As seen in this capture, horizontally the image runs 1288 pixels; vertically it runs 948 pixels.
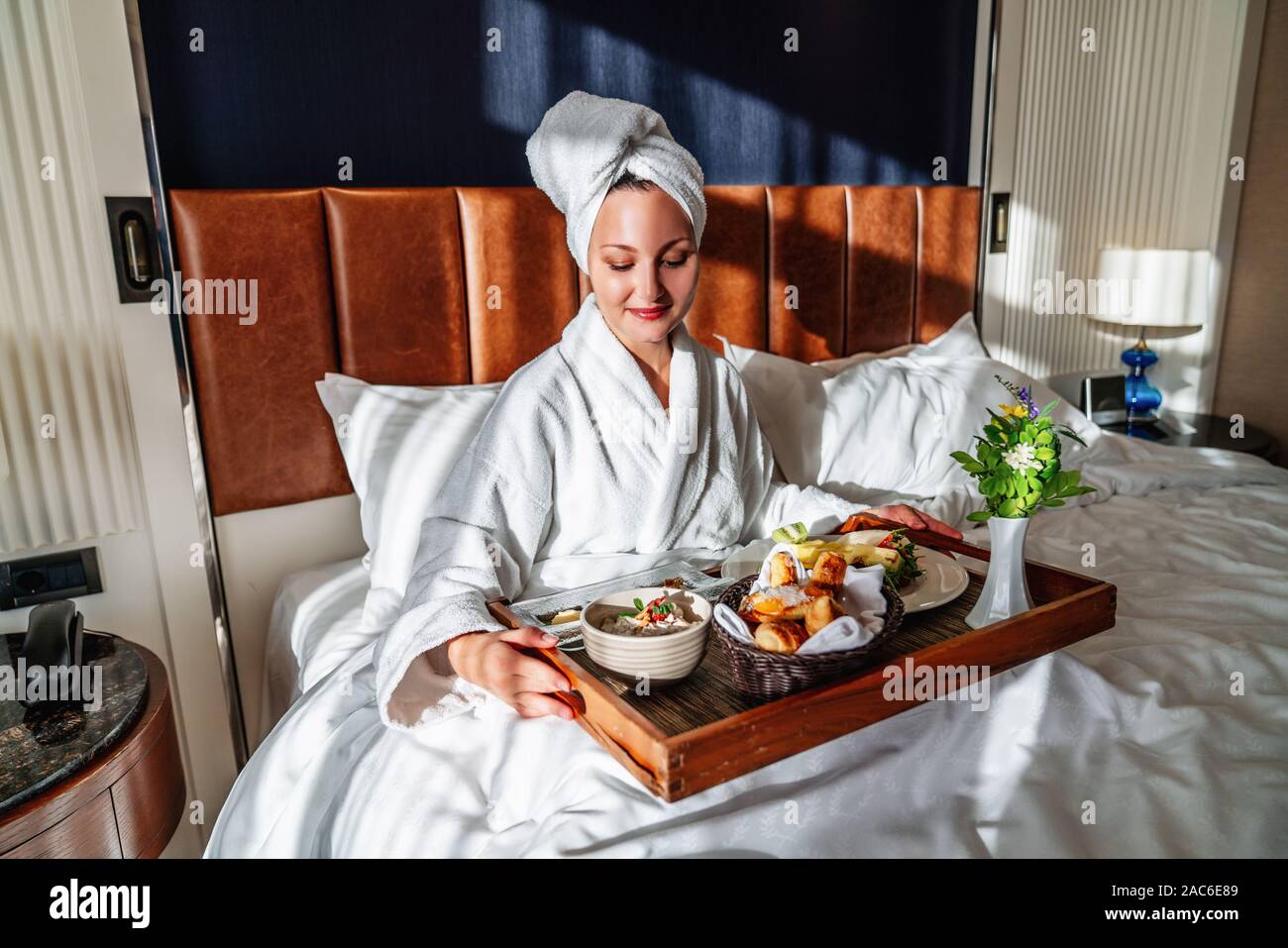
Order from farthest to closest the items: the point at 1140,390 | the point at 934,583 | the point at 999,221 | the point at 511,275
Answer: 1. the point at 1140,390
2. the point at 999,221
3. the point at 511,275
4. the point at 934,583

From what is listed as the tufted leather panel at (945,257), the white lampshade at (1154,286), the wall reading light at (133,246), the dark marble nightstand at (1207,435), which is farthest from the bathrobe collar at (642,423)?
the white lampshade at (1154,286)

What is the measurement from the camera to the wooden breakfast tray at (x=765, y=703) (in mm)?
914

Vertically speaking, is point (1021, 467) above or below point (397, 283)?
below

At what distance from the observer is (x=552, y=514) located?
1.53 m

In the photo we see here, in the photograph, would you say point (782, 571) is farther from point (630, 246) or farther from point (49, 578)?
point (49, 578)

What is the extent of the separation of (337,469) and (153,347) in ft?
1.42

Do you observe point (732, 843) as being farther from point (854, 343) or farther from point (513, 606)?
point (854, 343)

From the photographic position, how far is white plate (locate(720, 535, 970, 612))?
1.27m

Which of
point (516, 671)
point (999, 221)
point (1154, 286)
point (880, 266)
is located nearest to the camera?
point (516, 671)

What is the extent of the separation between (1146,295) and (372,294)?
261 cm

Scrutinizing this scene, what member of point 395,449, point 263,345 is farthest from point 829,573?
point 263,345

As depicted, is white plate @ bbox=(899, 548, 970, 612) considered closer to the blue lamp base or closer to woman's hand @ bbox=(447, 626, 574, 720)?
woman's hand @ bbox=(447, 626, 574, 720)

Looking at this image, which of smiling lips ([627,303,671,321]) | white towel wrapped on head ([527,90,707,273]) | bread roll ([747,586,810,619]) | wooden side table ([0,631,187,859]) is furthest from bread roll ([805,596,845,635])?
wooden side table ([0,631,187,859])

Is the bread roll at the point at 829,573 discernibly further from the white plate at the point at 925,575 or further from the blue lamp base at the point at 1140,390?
the blue lamp base at the point at 1140,390
